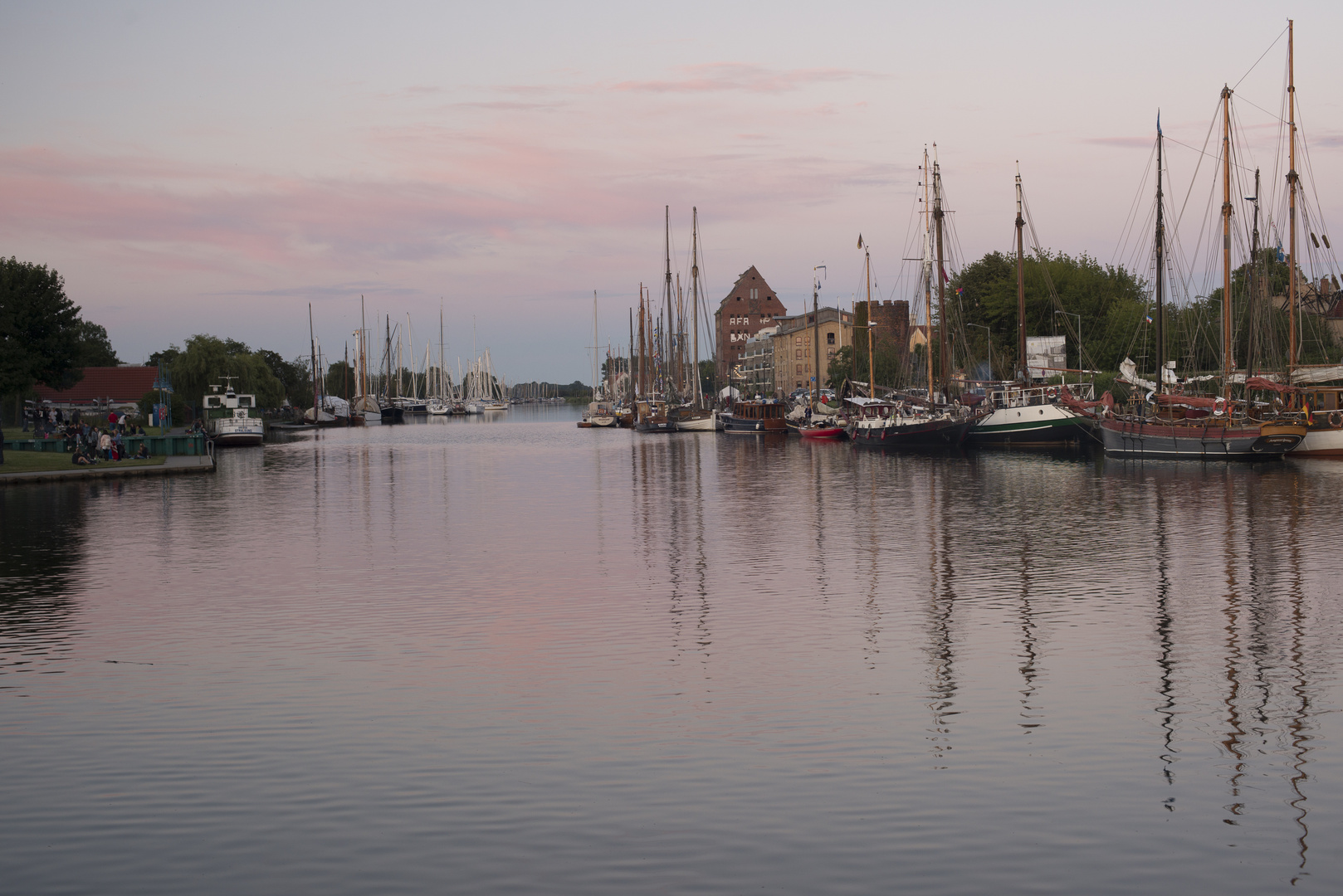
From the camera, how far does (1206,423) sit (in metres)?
52.5

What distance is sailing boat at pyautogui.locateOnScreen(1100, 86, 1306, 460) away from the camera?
5122cm

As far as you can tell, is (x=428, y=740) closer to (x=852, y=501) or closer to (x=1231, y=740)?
(x=1231, y=740)

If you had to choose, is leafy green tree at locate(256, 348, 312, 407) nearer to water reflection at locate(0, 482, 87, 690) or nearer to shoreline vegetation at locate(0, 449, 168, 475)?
shoreline vegetation at locate(0, 449, 168, 475)

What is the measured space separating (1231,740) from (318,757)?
26.7ft

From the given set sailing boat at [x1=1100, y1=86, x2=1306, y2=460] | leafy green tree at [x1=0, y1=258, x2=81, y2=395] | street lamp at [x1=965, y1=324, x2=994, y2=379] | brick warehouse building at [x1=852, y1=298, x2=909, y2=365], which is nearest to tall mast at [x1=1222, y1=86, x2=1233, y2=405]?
sailing boat at [x1=1100, y1=86, x2=1306, y2=460]

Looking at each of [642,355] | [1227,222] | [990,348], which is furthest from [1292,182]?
[642,355]

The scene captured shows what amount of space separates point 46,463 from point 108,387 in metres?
74.0

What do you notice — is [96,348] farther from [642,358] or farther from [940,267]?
[940,267]

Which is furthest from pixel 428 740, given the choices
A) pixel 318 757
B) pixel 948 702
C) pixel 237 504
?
pixel 237 504

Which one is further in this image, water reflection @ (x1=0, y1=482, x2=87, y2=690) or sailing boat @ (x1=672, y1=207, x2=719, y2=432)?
sailing boat @ (x1=672, y1=207, x2=719, y2=432)

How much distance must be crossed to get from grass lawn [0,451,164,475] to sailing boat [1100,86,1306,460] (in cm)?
4453

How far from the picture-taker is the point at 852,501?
3703cm

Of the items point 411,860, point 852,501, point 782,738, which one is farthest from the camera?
point 852,501

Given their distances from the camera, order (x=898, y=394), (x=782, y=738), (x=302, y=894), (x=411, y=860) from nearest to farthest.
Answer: (x=302, y=894), (x=411, y=860), (x=782, y=738), (x=898, y=394)
